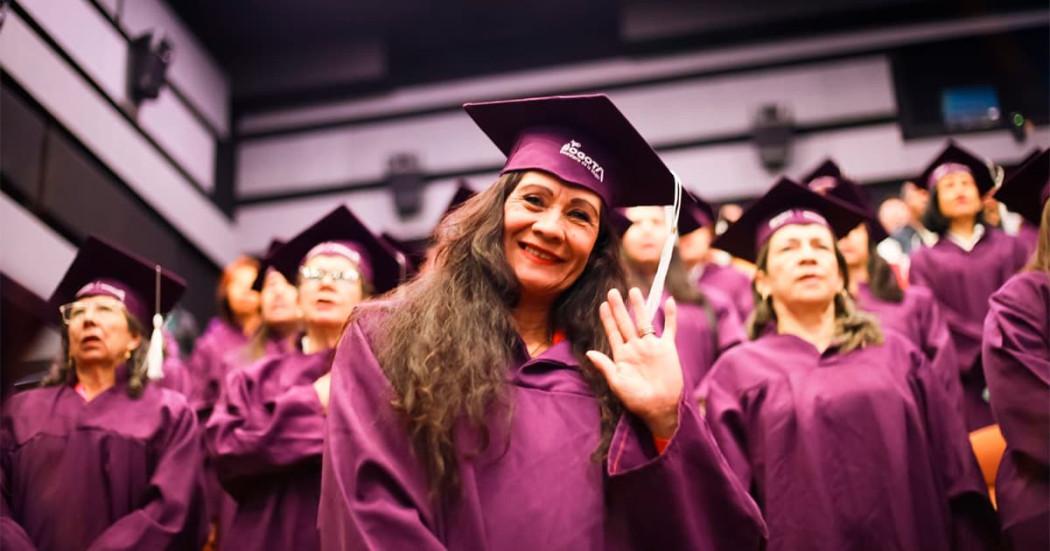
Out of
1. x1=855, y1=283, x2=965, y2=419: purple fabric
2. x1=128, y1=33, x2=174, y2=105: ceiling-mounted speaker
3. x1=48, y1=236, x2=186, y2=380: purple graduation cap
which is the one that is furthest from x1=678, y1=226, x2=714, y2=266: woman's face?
x1=128, y1=33, x2=174, y2=105: ceiling-mounted speaker

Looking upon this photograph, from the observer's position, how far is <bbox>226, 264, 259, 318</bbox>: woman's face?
5.42m

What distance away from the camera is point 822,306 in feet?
11.1

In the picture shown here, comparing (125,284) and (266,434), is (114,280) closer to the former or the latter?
(125,284)

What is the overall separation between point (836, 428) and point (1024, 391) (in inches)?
22.5

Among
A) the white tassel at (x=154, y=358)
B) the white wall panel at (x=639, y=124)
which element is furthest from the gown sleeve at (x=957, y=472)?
the white wall panel at (x=639, y=124)

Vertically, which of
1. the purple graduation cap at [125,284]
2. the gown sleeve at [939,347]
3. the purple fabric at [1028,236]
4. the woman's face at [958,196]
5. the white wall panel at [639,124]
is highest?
the white wall panel at [639,124]

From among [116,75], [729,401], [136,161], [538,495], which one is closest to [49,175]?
[116,75]

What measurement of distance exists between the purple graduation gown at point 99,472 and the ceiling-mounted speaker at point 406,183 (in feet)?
16.2

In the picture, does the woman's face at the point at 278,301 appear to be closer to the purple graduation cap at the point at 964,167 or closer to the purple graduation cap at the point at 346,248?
the purple graduation cap at the point at 346,248

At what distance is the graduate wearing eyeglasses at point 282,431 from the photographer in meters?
3.14

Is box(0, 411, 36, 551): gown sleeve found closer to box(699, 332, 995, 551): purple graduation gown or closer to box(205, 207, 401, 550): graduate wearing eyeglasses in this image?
box(205, 207, 401, 550): graduate wearing eyeglasses

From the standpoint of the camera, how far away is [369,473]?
1873 mm

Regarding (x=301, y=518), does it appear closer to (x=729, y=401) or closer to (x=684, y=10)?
(x=729, y=401)

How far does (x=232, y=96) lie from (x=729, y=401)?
248 inches
